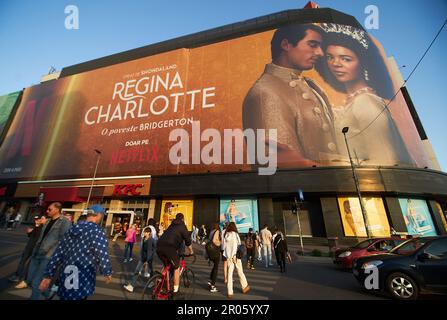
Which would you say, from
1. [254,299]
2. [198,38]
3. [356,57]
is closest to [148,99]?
[198,38]

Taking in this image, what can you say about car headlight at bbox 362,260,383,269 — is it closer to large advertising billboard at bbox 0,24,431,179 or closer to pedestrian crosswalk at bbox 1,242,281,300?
pedestrian crosswalk at bbox 1,242,281,300

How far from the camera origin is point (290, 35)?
91.0ft

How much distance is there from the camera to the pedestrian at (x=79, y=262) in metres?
2.79

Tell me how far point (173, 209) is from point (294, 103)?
18490 mm

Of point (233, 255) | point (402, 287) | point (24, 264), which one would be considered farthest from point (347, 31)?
point (24, 264)

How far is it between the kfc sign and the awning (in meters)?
5.48

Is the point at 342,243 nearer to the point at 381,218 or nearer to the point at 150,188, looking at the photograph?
the point at 381,218

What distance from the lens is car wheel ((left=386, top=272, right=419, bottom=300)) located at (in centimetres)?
509

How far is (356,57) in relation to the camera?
25.9 metres

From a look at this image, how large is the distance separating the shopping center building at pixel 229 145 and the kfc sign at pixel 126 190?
258 millimetres

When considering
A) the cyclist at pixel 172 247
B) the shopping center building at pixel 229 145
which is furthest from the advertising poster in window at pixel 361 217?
the cyclist at pixel 172 247

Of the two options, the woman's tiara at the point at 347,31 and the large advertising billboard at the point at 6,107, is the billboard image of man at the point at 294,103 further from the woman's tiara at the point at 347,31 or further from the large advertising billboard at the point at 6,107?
the large advertising billboard at the point at 6,107

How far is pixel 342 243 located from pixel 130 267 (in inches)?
684

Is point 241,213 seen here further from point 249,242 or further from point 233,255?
point 233,255
